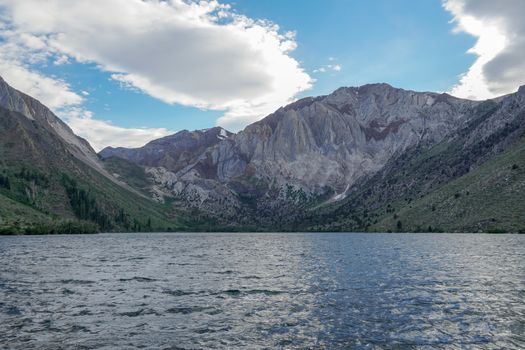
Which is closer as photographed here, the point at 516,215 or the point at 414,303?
the point at 414,303

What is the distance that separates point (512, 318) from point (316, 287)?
24815 mm

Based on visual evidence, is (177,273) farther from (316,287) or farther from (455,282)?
(455,282)

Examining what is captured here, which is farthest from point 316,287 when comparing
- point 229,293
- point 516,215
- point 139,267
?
point 516,215

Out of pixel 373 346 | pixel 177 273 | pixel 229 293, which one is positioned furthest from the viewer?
pixel 177 273

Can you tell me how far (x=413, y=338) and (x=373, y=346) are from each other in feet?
14.2

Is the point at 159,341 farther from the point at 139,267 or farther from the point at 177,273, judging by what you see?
the point at 139,267

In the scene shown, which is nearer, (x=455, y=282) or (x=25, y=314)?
(x=25, y=314)

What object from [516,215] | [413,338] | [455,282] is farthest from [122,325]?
[516,215]

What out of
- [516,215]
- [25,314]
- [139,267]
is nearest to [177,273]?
[139,267]

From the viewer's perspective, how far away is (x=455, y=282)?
61.7m

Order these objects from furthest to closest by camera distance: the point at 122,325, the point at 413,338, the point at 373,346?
the point at 122,325 → the point at 413,338 → the point at 373,346

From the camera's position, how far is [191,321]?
39.2 metres

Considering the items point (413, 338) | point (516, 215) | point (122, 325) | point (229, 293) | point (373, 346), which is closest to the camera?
A: point (373, 346)

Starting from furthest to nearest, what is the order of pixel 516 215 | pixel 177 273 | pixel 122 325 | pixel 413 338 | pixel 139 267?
1. pixel 516 215
2. pixel 139 267
3. pixel 177 273
4. pixel 122 325
5. pixel 413 338
